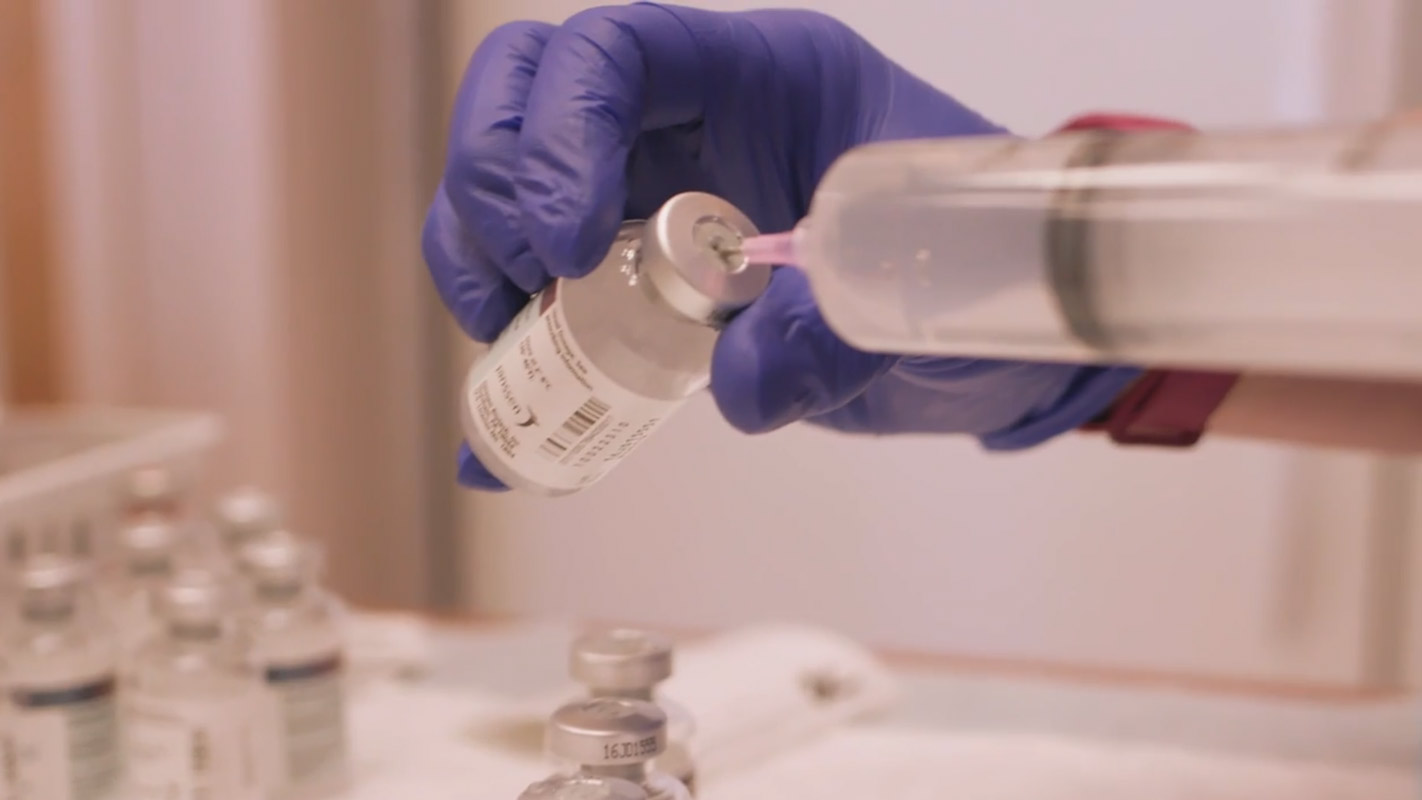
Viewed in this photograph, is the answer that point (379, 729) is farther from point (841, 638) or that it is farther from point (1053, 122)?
point (1053, 122)

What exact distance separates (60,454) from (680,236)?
2.78 feet

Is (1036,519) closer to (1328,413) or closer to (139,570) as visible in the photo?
(1328,413)

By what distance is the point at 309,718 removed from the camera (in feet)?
2.41

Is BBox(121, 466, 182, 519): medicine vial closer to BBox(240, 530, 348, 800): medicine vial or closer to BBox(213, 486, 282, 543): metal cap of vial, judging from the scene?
BBox(213, 486, 282, 543): metal cap of vial

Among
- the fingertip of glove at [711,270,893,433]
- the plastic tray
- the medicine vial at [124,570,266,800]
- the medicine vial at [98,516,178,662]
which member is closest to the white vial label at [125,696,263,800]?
the medicine vial at [124,570,266,800]

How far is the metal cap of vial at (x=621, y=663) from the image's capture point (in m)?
0.53

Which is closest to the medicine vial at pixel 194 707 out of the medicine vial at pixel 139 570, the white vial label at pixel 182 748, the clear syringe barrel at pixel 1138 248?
the white vial label at pixel 182 748

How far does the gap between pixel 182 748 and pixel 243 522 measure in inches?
9.8

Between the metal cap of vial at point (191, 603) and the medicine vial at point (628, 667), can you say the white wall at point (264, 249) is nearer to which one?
the metal cap of vial at point (191, 603)

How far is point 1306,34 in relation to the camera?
100 centimetres

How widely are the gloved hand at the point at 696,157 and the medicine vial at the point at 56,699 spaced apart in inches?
11.7

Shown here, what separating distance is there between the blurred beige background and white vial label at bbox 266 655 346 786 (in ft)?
0.74

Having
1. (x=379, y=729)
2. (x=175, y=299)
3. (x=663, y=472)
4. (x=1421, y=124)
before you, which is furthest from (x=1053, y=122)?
(x=175, y=299)

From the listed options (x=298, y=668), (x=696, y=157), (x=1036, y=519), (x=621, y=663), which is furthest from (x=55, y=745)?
(x=1036, y=519)
